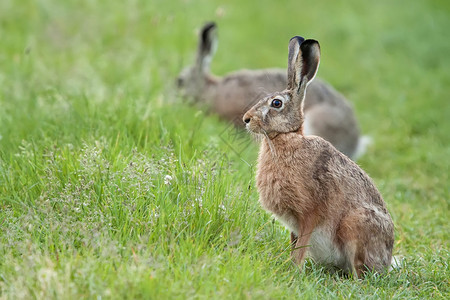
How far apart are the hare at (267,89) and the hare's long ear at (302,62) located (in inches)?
134

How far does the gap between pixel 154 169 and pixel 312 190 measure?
1.15 meters

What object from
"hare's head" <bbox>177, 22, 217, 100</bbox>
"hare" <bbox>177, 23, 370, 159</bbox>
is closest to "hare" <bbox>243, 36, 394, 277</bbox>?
"hare" <bbox>177, 23, 370, 159</bbox>

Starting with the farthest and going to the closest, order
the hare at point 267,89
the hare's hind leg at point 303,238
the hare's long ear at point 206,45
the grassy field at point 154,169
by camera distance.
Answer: the hare's long ear at point 206,45
the hare at point 267,89
the hare's hind leg at point 303,238
the grassy field at point 154,169

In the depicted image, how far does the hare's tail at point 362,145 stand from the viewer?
9.09 meters

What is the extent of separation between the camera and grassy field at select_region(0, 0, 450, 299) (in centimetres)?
372

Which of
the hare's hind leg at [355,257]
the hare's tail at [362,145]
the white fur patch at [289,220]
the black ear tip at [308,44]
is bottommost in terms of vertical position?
the hare's tail at [362,145]

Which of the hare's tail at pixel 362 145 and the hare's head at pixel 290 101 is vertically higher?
the hare's head at pixel 290 101

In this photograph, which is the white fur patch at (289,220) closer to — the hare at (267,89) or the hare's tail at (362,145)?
the hare at (267,89)

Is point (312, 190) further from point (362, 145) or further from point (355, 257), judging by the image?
point (362, 145)

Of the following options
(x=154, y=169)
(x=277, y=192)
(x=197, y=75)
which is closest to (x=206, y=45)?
(x=197, y=75)

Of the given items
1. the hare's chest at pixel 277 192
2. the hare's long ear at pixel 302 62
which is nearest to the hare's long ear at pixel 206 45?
the hare's long ear at pixel 302 62

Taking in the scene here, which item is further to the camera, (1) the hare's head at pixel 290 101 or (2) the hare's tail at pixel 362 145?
(2) the hare's tail at pixel 362 145

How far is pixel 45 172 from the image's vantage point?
479cm

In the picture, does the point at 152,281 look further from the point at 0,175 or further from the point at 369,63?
the point at 369,63
